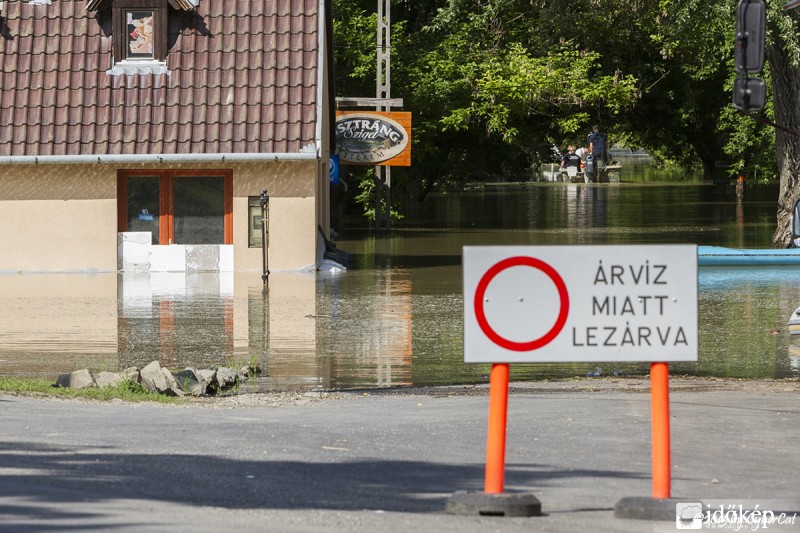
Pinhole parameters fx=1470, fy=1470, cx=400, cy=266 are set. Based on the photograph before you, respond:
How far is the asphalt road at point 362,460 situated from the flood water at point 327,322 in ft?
8.31

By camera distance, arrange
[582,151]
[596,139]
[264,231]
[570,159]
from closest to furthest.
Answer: [264,231] < [596,139] < [570,159] < [582,151]

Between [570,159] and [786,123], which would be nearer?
[786,123]

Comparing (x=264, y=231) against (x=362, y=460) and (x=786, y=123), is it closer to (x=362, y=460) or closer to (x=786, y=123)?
(x=786, y=123)

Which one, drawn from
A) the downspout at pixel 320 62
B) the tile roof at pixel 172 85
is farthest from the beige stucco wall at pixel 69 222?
the downspout at pixel 320 62

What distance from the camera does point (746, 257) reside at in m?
26.8

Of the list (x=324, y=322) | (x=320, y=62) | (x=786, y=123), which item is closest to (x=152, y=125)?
(x=320, y=62)

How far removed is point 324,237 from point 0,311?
8410 mm

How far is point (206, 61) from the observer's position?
26.5 metres

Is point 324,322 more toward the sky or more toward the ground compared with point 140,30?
more toward the ground

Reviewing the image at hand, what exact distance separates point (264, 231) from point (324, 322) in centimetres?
695

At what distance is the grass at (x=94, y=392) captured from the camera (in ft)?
39.8

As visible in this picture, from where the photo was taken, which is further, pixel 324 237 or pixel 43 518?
pixel 324 237

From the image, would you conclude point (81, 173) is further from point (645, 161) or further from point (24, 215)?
point (645, 161)

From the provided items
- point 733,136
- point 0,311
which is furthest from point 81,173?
point 733,136
